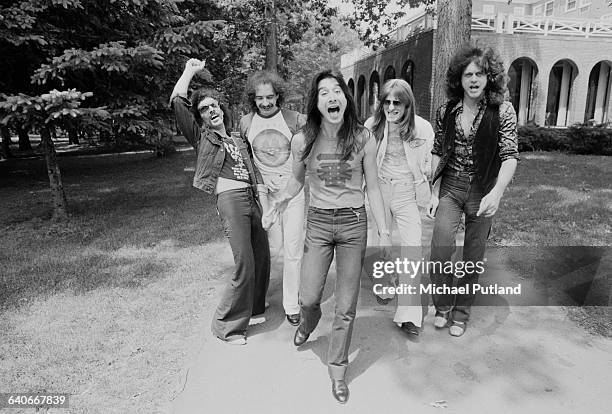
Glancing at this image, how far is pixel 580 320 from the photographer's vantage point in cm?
400

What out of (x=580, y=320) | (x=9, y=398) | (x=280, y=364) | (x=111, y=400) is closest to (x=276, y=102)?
(x=280, y=364)

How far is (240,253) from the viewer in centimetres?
364

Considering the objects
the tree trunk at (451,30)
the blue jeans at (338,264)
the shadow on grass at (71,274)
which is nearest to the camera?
the blue jeans at (338,264)

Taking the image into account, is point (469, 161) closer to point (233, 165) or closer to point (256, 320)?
point (233, 165)

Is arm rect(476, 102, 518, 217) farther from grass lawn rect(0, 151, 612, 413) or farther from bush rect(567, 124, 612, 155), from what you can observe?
bush rect(567, 124, 612, 155)

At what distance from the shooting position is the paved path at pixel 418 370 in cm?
290

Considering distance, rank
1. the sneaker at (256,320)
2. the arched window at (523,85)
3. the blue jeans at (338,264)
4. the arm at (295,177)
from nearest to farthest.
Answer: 1. the blue jeans at (338,264)
2. the arm at (295,177)
3. the sneaker at (256,320)
4. the arched window at (523,85)

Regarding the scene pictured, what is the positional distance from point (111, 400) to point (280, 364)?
1.17 metres

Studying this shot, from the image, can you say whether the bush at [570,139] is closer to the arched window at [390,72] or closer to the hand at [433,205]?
the arched window at [390,72]

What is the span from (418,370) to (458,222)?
1202mm

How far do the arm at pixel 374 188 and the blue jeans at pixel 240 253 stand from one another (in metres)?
1.04

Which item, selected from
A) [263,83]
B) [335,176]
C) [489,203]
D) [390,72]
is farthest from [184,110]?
[390,72]

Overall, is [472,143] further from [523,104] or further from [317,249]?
[523,104]

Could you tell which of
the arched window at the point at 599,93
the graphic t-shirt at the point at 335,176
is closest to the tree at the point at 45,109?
the graphic t-shirt at the point at 335,176
